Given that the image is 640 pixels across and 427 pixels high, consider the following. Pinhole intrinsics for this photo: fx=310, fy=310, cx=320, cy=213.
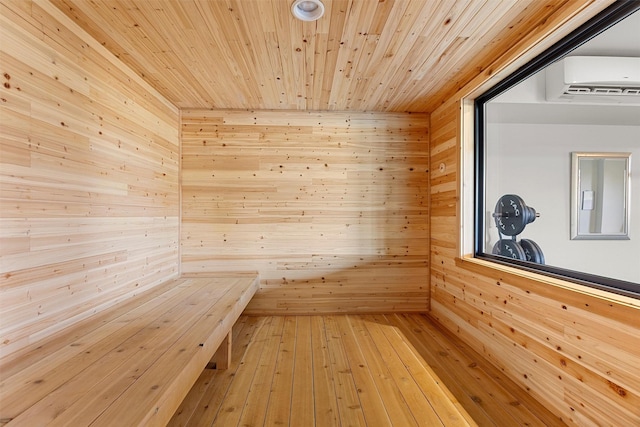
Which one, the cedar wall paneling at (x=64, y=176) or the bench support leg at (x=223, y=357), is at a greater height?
the cedar wall paneling at (x=64, y=176)

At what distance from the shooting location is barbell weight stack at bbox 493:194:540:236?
2.64m

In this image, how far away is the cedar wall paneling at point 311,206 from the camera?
335 centimetres

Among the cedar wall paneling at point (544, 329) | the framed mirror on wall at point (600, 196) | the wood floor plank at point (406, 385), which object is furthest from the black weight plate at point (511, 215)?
the wood floor plank at point (406, 385)

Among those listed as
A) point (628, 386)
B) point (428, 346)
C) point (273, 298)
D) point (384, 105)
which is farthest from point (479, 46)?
point (273, 298)

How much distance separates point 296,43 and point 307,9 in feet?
1.05

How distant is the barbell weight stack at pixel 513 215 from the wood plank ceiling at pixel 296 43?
114cm

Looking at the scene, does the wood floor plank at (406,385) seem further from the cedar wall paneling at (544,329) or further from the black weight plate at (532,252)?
the black weight plate at (532,252)

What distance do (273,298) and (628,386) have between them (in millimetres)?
2749

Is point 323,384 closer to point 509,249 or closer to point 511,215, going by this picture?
point 509,249

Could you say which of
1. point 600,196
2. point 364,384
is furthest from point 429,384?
point 600,196

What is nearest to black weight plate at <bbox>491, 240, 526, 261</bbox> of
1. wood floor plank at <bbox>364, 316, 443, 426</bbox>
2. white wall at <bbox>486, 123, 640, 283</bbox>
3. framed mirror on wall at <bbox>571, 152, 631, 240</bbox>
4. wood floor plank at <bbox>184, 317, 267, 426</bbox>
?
white wall at <bbox>486, 123, 640, 283</bbox>

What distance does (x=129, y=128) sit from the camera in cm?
238

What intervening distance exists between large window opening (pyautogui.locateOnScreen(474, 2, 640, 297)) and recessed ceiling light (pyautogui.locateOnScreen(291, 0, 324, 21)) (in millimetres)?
1394

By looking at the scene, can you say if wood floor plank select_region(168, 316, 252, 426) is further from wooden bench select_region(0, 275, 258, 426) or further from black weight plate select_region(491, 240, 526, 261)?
black weight plate select_region(491, 240, 526, 261)
